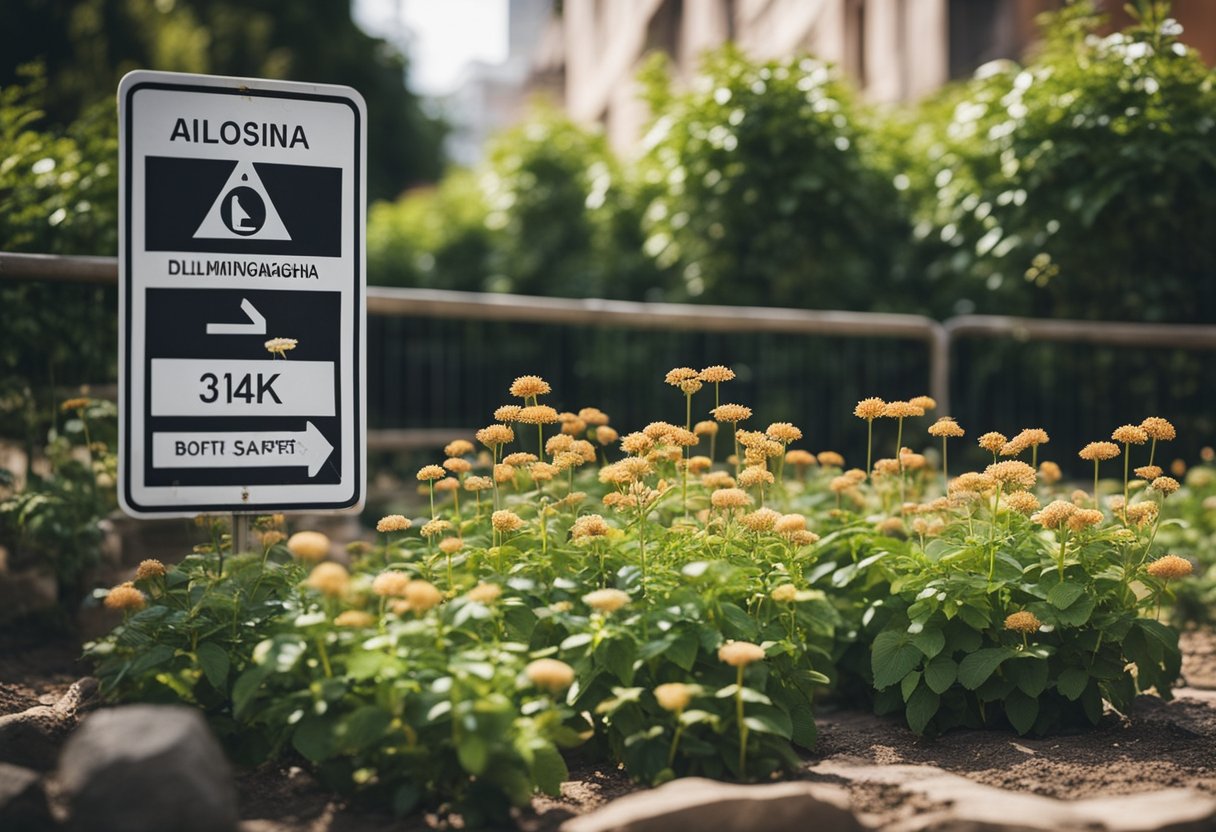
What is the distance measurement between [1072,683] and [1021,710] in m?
0.15

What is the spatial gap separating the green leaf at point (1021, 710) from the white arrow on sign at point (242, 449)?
74.1 inches

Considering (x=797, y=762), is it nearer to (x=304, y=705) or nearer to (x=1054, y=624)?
(x=1054, y=624)

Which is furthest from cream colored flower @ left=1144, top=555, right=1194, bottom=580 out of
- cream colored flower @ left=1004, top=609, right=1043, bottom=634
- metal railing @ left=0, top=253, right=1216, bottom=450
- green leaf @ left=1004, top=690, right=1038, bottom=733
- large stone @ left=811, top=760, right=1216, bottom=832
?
metal railing @ left=0, top=253, right=1216, bottom=450

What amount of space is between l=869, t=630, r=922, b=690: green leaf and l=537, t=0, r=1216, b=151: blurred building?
14.9 feet

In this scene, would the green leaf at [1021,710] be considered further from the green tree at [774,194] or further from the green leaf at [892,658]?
the green tree at [774,194]

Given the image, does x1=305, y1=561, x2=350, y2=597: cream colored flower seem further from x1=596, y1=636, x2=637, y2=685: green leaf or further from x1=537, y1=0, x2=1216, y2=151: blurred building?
x1=537, y1=0, x2=1216, y2=151: blurred building

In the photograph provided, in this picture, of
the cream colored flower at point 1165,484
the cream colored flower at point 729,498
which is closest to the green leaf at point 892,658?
the cream colored flower at point 729,498

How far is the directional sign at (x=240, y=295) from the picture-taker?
2.50 metres

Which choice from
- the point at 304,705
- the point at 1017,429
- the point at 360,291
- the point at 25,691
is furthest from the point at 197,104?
the point at 1017,429

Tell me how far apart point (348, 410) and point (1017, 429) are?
4387mm

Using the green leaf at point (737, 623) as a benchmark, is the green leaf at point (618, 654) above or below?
below

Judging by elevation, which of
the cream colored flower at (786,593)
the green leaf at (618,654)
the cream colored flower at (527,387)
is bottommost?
the green leaf at (618,654)

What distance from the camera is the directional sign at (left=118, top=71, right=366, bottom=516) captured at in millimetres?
2502

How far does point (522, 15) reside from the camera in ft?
210
